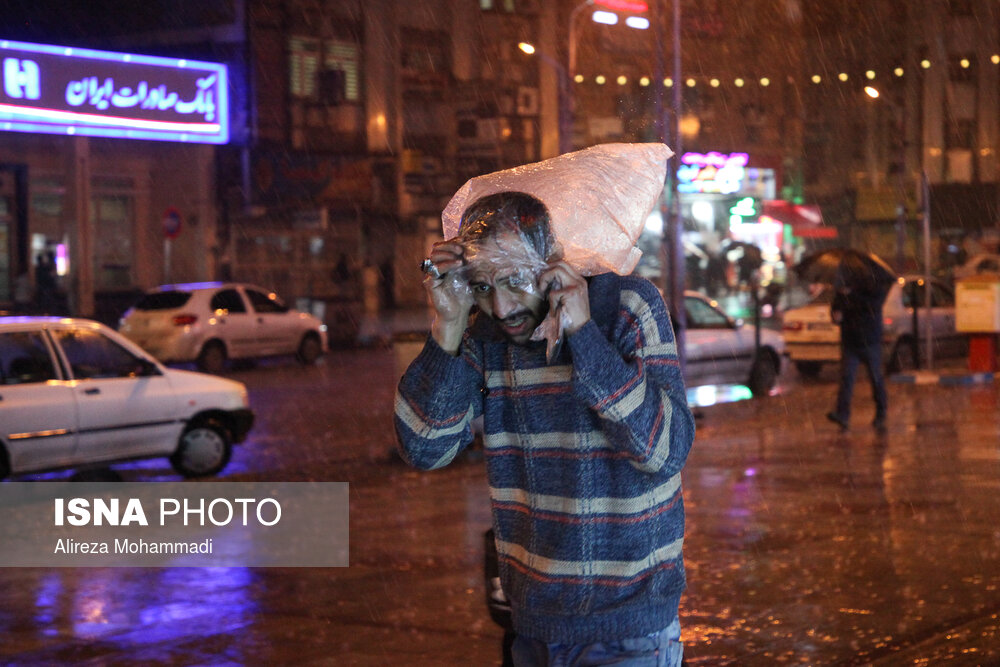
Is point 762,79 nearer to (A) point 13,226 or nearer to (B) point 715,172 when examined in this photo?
(B) point 715,172

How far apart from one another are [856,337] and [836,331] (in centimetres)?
643

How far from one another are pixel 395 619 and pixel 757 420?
28.3 ft

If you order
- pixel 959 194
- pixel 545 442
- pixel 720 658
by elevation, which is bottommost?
pixel 720 658

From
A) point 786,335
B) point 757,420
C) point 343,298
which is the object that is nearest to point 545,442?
point 757,420

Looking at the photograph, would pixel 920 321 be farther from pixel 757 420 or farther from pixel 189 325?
pixel 189 325

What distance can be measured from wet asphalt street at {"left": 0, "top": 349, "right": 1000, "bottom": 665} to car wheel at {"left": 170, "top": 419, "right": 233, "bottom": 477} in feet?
0.74

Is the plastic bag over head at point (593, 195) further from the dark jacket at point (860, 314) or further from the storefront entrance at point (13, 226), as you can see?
the storefront entrance at point (13, 226)

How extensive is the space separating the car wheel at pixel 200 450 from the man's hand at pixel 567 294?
29.7 ft

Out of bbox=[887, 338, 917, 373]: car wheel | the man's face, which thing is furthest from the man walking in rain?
bbox=[887, 338, 917, 373]: car wheel

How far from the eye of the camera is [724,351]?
57.9ft

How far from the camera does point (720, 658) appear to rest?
5.58 m

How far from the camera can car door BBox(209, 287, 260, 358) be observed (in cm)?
2314

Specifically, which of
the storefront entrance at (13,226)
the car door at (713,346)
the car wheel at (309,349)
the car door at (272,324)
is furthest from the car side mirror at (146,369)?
the storefront entrance at (13,226)

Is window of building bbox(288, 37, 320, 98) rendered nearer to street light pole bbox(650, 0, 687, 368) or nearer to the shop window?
the shop window
